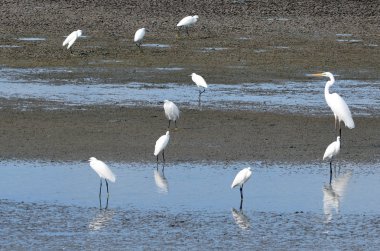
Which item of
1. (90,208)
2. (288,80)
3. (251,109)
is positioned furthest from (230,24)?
(90,208)

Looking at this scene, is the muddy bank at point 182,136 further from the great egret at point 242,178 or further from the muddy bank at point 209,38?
the muddy bank at point 209,38

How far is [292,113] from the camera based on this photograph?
1950cm

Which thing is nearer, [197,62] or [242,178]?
[242,178]

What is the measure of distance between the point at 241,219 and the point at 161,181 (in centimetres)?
234

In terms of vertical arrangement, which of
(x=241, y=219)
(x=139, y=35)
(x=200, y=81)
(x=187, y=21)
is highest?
(x=187, y=21)

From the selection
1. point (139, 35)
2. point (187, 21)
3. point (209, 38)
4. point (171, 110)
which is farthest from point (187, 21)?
point (171, 110)

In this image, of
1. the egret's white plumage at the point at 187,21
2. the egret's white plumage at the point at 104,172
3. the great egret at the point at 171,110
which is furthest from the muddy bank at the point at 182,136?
the egret's white plumage at the point at 187,21

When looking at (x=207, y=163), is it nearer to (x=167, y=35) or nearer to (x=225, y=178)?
(x=225, y=178)

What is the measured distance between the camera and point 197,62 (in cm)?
2591

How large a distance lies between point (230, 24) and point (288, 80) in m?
8.35

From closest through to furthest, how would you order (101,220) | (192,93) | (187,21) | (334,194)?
(101,220)
(334,194)
(192,93)
(187,21)

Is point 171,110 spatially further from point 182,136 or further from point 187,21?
point 187,21

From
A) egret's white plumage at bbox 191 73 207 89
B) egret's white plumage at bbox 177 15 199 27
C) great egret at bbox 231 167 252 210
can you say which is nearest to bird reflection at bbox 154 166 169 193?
great egret at bbox 231 167 252 210

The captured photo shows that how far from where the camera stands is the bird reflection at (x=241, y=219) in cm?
1180
